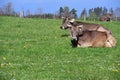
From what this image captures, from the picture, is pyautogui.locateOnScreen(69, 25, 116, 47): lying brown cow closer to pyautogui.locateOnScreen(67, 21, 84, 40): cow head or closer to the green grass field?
pyautogui.locateOnScreen(67, 21, 84, 40): cow head

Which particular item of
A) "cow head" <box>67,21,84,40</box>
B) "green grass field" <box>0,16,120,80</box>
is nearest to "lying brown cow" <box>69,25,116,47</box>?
"cow head" <box>67,21,84,40</box>

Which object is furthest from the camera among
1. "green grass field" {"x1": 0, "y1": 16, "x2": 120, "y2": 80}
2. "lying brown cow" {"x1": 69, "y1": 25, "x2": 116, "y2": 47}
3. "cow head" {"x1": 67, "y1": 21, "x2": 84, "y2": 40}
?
"lying brown cow" {"x1": 69, "y1": 25, "x2": 116, "y2": 47}

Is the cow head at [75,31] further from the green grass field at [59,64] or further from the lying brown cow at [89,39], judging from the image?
the green grass field at [59,64]

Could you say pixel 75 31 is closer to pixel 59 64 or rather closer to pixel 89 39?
pixel 89 39

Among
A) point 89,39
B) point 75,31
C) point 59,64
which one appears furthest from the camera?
point 89,39

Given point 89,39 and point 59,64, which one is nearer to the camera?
point 59,64

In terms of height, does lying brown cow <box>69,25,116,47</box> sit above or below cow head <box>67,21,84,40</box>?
below

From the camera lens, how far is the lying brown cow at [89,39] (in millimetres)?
21500

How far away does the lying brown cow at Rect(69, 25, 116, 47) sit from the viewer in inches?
846

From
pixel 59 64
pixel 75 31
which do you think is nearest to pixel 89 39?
pixel 75 31

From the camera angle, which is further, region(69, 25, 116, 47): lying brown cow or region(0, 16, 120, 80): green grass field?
region(69, 25, 116, 47): lying brown cow

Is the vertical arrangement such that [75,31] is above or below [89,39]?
above

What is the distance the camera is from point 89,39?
2164 cm

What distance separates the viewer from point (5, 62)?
14.6 metres
